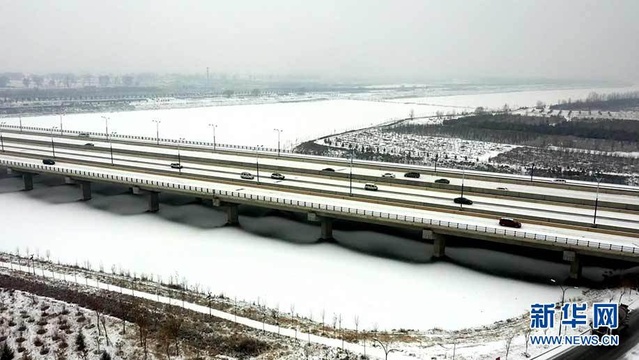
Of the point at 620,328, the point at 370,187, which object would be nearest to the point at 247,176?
the point at 370,187

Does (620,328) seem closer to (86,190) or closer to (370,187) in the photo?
(370,187)

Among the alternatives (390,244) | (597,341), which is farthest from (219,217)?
(597,341)

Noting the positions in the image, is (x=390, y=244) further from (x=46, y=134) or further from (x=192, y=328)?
(x=46, y=134)

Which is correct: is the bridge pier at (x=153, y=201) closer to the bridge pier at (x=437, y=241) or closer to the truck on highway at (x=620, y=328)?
the bridge pier at (x=437, y=241)

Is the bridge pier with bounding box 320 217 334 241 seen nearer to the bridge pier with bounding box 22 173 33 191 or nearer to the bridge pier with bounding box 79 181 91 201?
the bridge pier with bounding box 79 181 91 201

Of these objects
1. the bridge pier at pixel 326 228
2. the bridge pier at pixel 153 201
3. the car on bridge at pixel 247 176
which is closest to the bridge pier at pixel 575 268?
the bridge pier at pixel 326 228
